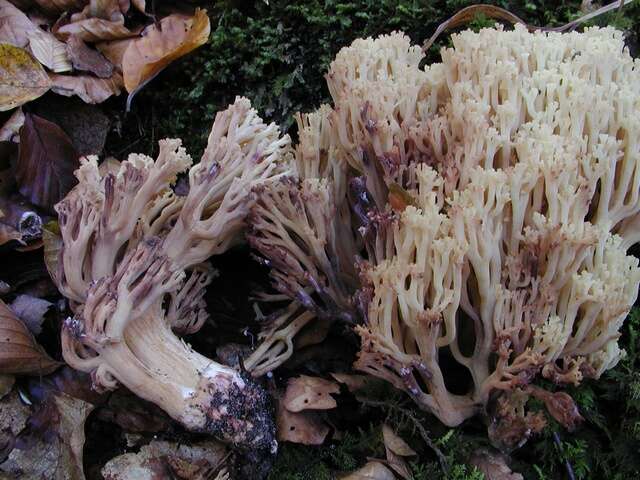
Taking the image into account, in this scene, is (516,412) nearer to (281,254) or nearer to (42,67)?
(281,254)

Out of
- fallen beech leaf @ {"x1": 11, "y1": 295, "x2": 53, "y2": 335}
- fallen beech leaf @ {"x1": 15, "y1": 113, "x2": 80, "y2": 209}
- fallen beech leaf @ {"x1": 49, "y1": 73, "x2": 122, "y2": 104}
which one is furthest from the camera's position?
fallen beech leaf @ {"x1": 49, "y1": 73, "x2": 122, "y2": 104}

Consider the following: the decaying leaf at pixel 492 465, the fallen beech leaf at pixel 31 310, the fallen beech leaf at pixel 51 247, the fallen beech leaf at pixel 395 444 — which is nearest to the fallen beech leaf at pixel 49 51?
the fallen beech leaf at pixel 51 247

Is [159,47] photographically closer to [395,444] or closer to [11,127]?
[11,127]

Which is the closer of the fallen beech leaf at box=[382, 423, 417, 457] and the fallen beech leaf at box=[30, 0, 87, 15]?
the fallen beech leaf at box=[382, 423, 417, 457]

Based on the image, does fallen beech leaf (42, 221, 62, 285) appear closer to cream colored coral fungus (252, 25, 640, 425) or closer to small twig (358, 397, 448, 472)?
cream colored coral fungus (252, 25, 640, 425)

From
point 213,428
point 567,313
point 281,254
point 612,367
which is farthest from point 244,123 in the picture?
point 612,367

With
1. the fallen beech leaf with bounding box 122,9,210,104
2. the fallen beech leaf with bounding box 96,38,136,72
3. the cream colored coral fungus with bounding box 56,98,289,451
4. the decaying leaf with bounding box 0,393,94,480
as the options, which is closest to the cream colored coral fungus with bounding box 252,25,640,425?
the cream colored coral fungus with bounding box 56,98,289,451

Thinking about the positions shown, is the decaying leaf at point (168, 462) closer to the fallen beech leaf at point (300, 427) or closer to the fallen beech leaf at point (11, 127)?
the fallen beech leaf at point (300, 427)
